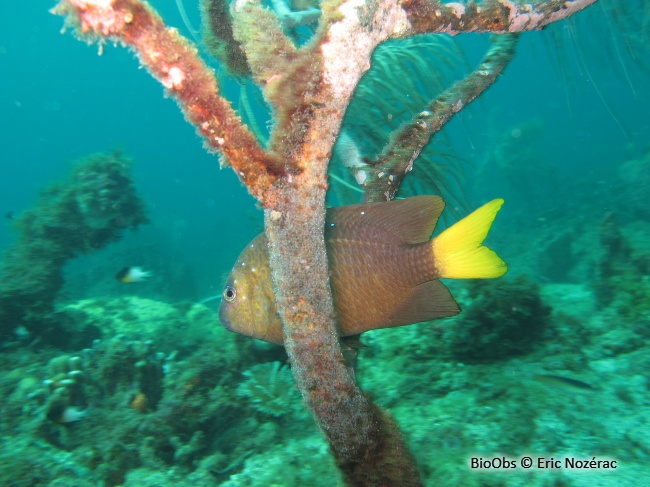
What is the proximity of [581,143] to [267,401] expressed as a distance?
44638mm

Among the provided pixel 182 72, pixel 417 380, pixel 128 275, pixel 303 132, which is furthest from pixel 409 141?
pixel 128 275

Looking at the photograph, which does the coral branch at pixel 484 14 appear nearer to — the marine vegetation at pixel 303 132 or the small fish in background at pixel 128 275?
the marine vegetation at pixel 303 132

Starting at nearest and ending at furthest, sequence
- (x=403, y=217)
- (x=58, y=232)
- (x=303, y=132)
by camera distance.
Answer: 1. (x=303, y=132)
2. (x=403, y=217)
3. (x=58, y=232)

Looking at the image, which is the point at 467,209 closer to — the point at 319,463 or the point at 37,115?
the point at 319,463

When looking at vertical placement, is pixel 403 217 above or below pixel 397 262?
above

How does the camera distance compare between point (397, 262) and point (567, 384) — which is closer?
point (397, 262)

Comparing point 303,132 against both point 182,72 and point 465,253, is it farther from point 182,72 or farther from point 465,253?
point 465,253

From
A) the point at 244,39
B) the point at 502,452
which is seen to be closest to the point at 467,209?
the point at 502,452

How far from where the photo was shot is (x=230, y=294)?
6.48 ft

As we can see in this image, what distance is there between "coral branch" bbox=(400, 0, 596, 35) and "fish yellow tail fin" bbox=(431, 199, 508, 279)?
31.8 inches

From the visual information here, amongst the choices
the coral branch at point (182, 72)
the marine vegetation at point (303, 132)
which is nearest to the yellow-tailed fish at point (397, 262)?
the marine vegetation at point (303, 132)

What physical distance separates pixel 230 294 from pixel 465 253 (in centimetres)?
116

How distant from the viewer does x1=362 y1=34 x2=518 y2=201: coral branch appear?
7.46ft

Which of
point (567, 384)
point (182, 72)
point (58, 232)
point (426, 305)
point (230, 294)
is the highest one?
point (58, 232)
